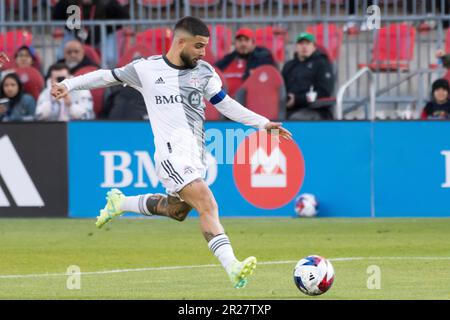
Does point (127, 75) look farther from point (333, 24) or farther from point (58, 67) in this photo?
point (333, 24)

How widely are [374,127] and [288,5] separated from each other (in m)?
3.68

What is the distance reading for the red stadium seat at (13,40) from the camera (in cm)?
2089

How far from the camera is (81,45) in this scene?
797 inches

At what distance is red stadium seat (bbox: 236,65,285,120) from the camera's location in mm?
19219

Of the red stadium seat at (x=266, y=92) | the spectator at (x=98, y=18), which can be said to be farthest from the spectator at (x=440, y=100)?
the spectator at (x=98, y=18)

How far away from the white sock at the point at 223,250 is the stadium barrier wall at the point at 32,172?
7867 millimetres

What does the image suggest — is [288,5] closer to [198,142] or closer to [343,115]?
[343,115]

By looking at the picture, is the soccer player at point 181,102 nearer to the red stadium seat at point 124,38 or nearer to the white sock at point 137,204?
the white sock at point 137,204

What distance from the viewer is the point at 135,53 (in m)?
20.1

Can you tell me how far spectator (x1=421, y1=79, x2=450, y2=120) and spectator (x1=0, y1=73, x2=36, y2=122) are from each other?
5.79 m

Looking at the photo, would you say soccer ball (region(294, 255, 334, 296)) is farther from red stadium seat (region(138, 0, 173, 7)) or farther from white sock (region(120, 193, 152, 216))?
red stadium seat (region(138, 0, 173, 7))

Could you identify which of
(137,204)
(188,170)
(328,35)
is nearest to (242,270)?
(188,170)

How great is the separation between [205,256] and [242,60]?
653 cm

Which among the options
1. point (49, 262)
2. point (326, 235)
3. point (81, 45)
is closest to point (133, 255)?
point (49, 262)
